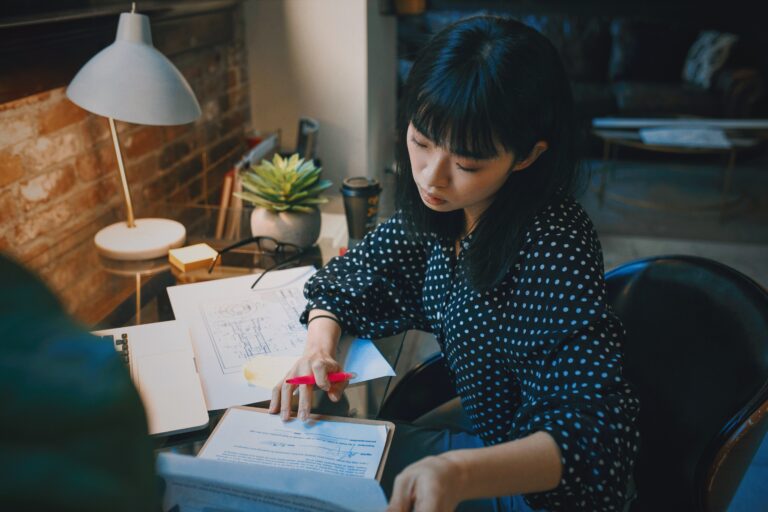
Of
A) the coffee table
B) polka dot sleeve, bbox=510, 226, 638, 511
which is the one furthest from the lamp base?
the coffee table

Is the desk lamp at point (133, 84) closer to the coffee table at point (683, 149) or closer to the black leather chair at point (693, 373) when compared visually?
the black leather chair at point (693, 373)

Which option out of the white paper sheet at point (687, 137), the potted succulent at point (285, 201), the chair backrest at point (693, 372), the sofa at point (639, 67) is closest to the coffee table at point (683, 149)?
the white paper sheet at point (687, 137)

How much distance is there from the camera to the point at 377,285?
3.78ft

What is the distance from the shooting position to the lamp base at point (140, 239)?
135 cm

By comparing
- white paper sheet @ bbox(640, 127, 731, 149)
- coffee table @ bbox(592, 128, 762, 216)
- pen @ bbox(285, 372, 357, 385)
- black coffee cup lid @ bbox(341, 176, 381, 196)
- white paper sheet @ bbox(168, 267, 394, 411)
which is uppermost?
black coffee cup lid @ bbox(341, 176, 381, 196)

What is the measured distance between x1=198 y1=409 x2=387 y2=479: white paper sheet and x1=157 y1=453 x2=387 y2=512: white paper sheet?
0.76 ft

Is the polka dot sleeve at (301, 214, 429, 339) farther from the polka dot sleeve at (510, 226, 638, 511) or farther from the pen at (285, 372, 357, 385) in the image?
the polka dot sleeve at (510, 226, 638, 511)

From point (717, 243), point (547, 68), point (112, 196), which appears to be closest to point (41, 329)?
point (547, 68)

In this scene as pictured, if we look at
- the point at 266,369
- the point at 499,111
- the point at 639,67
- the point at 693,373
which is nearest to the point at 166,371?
the point at 266,369

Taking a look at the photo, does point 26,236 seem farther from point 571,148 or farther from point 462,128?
point 571,148

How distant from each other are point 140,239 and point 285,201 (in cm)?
32

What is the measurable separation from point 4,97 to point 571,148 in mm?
923

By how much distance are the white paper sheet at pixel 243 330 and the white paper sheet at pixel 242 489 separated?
359mm

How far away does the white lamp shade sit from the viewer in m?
1.10
